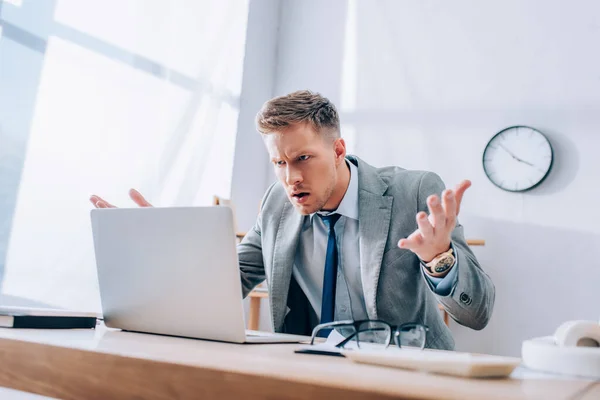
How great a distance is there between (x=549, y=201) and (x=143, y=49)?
2.21m

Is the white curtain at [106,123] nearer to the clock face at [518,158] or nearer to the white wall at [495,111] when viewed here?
the white wall at [495,111]

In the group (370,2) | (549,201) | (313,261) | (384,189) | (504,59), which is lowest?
(313,261)

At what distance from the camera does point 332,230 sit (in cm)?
161

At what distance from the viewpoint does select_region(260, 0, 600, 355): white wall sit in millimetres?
2896

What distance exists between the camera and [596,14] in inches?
117

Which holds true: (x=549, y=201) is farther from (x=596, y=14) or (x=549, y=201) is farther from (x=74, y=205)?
(x=74, y=205)

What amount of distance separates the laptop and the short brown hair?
0.64 m

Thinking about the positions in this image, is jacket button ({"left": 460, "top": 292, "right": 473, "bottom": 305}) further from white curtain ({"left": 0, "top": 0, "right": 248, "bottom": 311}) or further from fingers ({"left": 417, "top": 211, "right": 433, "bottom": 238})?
white curtain ({"left": 0, "top": 0, "right": 248, "bottom": 311})

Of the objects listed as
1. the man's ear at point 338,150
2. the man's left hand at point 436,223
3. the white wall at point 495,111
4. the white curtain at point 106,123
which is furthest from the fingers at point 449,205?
the white wall at point 495,111

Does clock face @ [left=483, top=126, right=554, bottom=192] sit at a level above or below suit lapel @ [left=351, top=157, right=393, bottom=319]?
above

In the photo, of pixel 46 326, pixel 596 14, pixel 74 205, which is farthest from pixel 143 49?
pixel 596 14

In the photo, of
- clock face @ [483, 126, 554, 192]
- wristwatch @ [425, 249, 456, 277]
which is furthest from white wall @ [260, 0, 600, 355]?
wristwatch @ [425, 249, 456, 277]

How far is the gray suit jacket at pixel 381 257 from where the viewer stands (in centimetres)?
146

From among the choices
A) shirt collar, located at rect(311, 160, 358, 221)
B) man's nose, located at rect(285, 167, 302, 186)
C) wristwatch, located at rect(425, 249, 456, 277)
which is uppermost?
man's nose, located at rect(285, 167, 302, 186)
